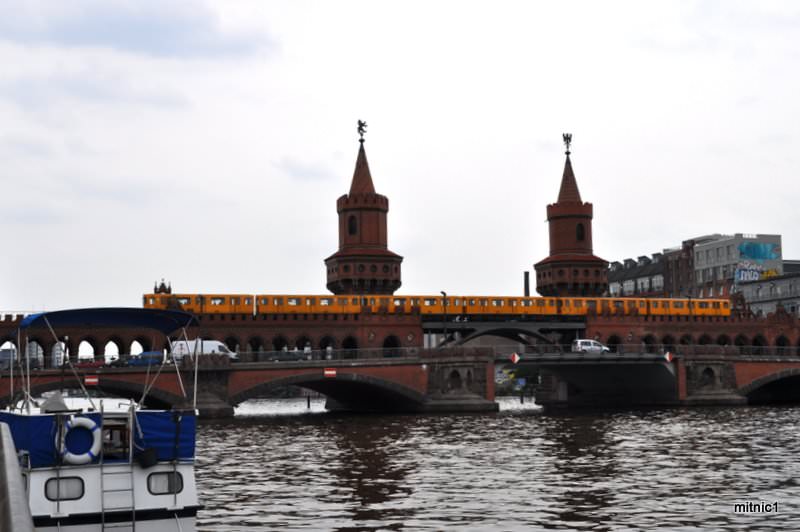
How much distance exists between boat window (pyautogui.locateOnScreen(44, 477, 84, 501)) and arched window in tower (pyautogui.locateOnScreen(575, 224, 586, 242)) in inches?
4078

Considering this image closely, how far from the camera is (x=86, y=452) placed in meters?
22.3

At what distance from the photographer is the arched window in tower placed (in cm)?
12156

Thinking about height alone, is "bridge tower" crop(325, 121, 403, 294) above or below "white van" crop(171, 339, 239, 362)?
above

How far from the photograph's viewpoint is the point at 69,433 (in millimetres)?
22172

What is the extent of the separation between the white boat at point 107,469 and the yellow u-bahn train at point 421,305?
68.7 metres

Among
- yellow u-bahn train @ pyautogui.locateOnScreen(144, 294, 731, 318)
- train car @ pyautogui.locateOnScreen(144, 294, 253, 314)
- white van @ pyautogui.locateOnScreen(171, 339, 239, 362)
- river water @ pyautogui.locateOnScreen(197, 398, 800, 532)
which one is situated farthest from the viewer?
yellow u-bahn train @ pyautogui.locateOnScreen(144, 294, 731, 318)

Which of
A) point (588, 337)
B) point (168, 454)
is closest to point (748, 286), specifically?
point (588, 337)

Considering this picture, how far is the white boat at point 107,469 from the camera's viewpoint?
21938mm

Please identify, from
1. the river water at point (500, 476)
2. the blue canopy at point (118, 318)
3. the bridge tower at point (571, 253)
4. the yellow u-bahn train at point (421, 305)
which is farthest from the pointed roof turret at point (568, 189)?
the blue canopy at point (118, 318)

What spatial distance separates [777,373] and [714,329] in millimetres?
21323

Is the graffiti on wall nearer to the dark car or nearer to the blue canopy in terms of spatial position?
the dark car

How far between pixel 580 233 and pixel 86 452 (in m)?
104

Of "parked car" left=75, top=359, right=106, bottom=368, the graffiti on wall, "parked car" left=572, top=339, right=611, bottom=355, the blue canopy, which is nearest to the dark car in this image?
"parked car" left=75, top=359, right=106, bottom=368

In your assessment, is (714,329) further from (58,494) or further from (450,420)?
(58,494)
